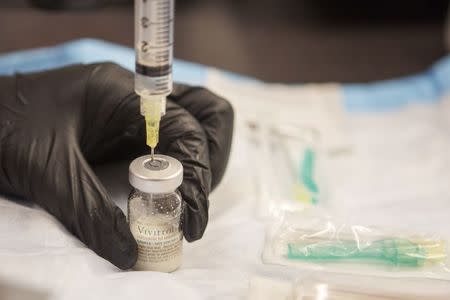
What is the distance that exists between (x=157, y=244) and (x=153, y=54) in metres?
0.20

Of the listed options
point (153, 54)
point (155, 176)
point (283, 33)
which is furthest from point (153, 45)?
point (283, 33)

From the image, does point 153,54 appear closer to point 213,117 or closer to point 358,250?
point 213,117

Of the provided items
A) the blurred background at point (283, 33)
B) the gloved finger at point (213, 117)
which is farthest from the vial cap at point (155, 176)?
the blurred background at point (283, 33)

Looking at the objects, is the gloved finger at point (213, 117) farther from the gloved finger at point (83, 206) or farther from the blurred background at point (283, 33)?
the blurred background at point (283, 33)

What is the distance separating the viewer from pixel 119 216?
780mm

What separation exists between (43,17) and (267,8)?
0.69 metres

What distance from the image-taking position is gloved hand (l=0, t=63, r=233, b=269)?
2.62 ft

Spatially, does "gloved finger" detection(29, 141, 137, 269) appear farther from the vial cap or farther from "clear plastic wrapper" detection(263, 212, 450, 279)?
"clear plastic wrapper" detection(263, 212, 450, 279)

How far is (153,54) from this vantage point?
2.47 feet

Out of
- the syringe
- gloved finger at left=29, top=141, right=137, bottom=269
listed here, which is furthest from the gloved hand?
the syringe

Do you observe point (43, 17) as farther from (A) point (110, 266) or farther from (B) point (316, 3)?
(A) point (110, 266)

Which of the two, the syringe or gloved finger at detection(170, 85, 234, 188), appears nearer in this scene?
the syringe

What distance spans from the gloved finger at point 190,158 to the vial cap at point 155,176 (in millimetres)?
59

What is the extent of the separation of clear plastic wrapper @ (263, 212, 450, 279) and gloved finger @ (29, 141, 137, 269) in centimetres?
18
